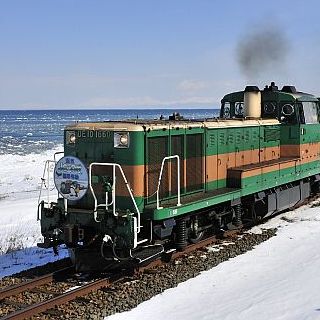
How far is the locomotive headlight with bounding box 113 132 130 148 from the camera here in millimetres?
9188

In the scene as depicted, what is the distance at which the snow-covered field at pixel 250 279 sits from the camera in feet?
24.4

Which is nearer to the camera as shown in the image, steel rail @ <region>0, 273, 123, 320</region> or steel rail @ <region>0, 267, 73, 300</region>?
steel rail @ <region>0, 273, 123, 320</region>

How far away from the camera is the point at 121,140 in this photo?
30.3 feet

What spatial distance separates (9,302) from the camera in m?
7.80

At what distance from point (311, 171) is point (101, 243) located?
917 centimetres

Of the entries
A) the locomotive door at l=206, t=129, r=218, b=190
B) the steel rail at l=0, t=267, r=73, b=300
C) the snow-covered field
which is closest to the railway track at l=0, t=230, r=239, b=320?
the steel rail at l=0, t=267, r=73, b=300

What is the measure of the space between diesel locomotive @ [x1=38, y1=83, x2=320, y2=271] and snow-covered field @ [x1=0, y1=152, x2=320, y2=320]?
0.97 metres

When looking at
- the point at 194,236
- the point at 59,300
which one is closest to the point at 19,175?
the point at 194,236

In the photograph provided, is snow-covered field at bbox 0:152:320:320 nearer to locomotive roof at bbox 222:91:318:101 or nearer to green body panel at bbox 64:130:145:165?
green body panel at bbox 64:130:145:165

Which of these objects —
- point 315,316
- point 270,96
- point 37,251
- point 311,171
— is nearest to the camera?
point 315,316

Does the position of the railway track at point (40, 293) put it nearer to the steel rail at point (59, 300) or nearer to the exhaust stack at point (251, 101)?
the steel rail at point (59, 300)

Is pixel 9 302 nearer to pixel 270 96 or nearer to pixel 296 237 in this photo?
pixel 296 237

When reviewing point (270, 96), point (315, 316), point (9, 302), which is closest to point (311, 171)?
point (270, 96)

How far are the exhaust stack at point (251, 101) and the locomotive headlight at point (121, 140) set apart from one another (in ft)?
20.6
